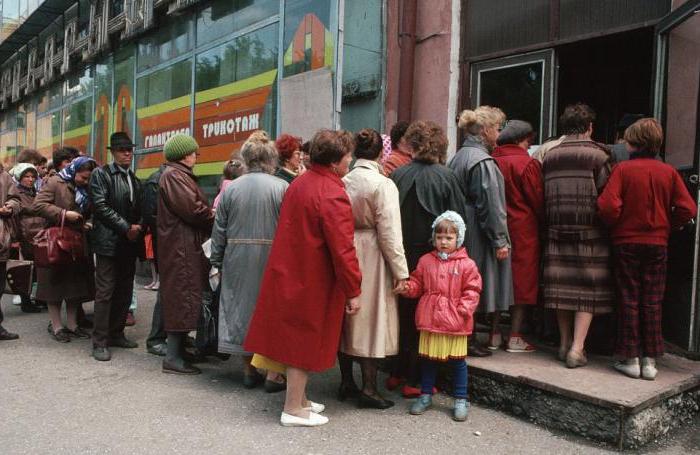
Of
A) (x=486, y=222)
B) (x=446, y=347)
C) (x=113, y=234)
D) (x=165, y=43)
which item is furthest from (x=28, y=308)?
(x=165, y=43)

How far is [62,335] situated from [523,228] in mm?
4531

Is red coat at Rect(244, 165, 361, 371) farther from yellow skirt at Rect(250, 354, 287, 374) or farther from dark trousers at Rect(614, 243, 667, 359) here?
dark trousers at Rect(614, 243, 667, 359)

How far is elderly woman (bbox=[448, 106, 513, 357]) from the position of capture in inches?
172

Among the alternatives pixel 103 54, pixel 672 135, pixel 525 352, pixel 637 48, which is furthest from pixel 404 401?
pixel 103 54

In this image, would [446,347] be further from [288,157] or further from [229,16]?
[229,16]

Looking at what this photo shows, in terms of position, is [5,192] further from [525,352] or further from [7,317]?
[525,352]

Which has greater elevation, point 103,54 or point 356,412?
point 103,54

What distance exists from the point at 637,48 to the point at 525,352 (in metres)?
4.43

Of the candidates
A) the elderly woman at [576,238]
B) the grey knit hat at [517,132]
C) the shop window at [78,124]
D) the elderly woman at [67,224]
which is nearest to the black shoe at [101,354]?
the elderly woman at [67,224]

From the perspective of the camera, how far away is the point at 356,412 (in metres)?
4.11

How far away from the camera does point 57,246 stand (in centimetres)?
580

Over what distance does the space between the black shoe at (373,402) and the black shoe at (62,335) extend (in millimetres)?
3415

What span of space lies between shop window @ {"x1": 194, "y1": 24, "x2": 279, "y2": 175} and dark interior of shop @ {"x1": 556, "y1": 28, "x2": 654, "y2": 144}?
420 centimetres

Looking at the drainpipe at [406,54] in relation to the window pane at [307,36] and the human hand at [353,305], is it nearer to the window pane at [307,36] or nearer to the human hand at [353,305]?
the window pane at [307,36]
